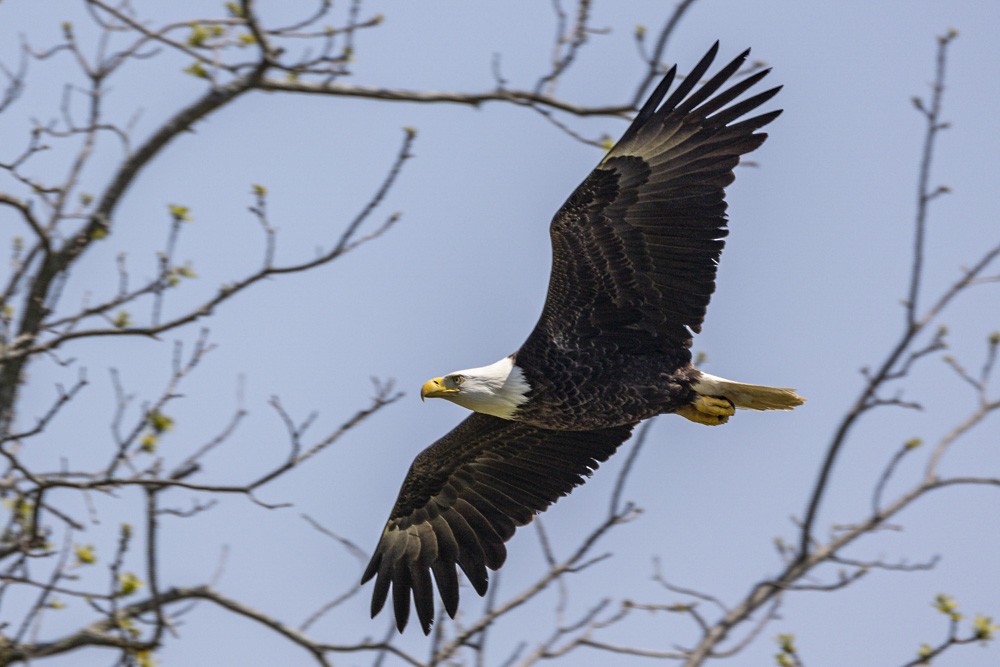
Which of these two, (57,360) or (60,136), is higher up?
(60,136)

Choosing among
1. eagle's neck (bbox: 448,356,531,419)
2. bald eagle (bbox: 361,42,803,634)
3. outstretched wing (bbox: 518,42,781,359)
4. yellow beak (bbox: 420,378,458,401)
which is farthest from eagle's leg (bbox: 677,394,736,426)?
yellow beak (bbox: 420,378,458,401)

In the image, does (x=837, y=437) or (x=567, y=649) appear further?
(x=837, y=437)

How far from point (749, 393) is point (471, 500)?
190 centimetres

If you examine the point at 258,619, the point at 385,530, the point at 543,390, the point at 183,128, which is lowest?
the point at 258,619

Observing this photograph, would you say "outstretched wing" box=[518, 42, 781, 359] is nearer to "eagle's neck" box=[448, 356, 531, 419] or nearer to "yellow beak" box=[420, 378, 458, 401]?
"eagle's neck" box=[448, 356, 531, 419]

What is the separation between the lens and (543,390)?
7742mm

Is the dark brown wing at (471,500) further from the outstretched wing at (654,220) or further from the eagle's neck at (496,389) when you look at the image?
the outstretched wing at (654,220)

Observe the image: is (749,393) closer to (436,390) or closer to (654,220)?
(654,220)

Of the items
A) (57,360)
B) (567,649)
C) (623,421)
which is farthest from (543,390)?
(57,360)

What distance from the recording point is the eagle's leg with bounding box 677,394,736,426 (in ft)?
26.1

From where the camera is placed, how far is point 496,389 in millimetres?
7762

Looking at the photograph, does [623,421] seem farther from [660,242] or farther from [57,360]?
[57,360]

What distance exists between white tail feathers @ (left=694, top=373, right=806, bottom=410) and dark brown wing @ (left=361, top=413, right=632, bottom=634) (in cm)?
76

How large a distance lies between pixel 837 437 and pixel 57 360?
15.5 feet
